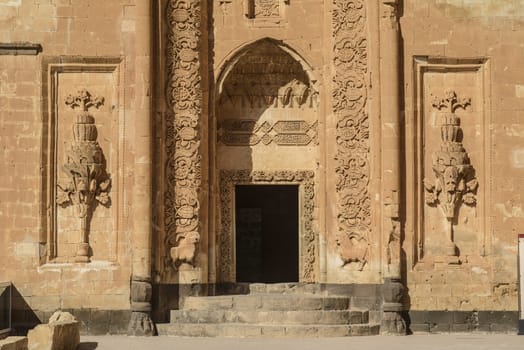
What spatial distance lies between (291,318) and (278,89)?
15.5 feet

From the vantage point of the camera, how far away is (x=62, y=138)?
67.7 feet

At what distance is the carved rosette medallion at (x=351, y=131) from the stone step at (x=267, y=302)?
977 mm

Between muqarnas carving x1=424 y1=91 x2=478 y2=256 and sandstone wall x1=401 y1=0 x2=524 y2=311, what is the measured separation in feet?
0.21

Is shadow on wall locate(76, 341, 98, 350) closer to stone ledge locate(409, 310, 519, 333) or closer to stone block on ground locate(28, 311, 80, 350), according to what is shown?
stone block on ground locate(28, 311, 80, 350)

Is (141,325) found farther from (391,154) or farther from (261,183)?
(391,154)

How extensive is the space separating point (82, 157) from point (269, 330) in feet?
14.9

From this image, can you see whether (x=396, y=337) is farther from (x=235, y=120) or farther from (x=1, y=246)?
(x=1, y=246)

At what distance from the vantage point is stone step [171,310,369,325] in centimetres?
1925

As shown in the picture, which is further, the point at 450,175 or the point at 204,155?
the point at 204,155

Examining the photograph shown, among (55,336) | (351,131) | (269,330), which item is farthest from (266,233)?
(55,336)

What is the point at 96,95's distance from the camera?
67.7ft

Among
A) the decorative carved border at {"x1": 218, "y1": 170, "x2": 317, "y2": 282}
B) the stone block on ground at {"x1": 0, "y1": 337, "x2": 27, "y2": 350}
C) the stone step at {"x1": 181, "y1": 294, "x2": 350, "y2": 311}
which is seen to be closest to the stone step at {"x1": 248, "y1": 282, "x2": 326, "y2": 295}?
the decorative carved border at {"x1": 218, "y1": 170, "x2": 317, "y2": 282}

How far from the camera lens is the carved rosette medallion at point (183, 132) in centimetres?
2038

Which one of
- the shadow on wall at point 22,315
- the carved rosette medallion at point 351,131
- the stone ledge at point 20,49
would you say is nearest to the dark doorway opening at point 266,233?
the carved rosette medallion at point 351,131
